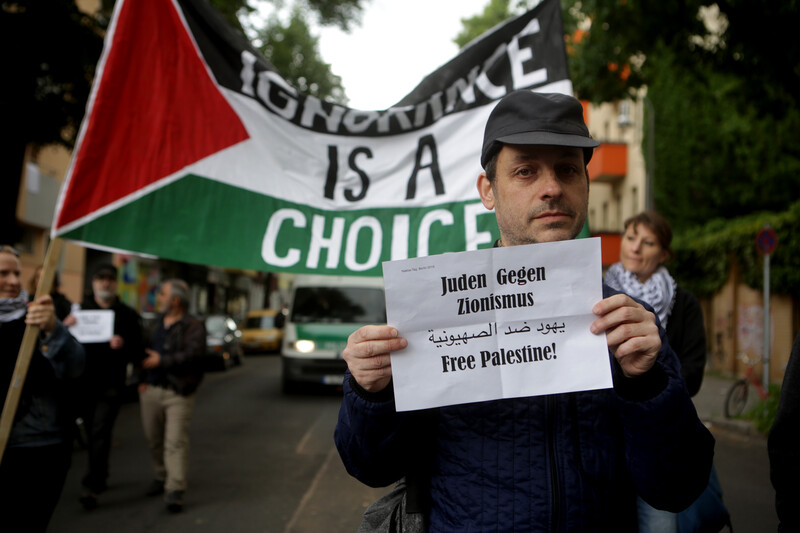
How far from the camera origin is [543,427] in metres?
1.66

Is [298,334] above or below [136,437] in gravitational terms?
above

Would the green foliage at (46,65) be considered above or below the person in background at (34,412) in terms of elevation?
above

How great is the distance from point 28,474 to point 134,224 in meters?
1.40

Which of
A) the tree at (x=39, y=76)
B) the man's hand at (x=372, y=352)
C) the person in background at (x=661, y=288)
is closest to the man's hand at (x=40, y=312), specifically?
the man's hand at (x=372, y=352)

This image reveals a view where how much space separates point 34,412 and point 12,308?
0.56 meters

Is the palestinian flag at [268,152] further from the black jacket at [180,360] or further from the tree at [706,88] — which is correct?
the tree at [706,88]

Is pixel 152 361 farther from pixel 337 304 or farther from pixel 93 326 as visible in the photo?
pixel 337 304

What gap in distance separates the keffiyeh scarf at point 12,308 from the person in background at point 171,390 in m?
2.76

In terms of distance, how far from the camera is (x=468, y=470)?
1.69 m

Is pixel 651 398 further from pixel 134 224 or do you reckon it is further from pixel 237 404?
pixel 237 404

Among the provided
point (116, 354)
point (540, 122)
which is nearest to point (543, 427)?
point (540, 122)

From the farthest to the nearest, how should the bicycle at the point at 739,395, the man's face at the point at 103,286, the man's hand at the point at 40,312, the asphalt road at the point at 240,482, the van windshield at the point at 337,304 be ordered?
the van windshield at the point at 337,304 → the bicycle at the point at 739,395 → the man's face at the point at 103,286 → the asphalt road at the point at 240,482 → the man's hand at the point at 40,312

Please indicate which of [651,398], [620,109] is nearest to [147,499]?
[651,398]

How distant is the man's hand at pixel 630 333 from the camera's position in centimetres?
150
